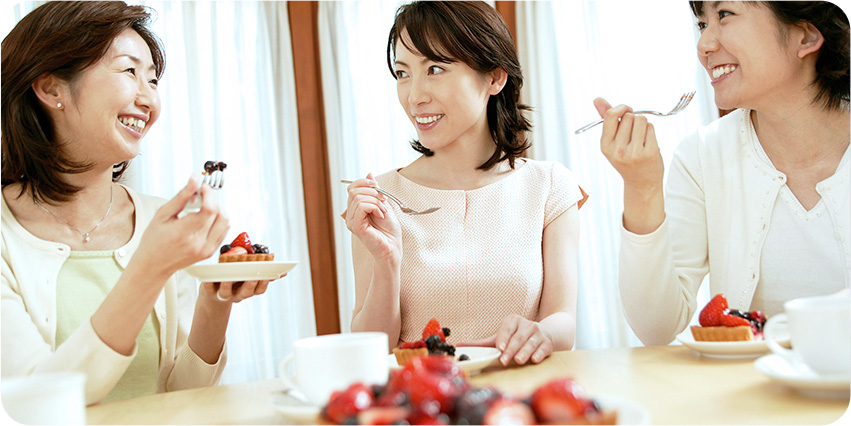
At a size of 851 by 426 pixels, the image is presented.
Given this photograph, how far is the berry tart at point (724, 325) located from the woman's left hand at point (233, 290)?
0.88 metres

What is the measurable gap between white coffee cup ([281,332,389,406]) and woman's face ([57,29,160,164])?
1031mm

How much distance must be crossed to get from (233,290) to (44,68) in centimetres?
72

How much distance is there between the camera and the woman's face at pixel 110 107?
1.58 meters

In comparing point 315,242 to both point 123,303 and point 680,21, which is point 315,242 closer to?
point 680,21

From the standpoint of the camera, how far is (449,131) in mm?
1944

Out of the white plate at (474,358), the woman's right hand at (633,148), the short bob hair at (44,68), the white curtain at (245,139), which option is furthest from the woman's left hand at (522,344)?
the white curtain at (245,139)

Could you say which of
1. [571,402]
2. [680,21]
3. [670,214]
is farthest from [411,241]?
[680,21]

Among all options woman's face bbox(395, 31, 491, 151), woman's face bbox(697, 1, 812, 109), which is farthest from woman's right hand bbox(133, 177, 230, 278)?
woman's face bbox(697, 1, 812, 109)

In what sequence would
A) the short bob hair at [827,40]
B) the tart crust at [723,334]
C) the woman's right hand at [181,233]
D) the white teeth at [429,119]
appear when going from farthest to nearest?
the white teeth at [429,119], the short bob hair at [827,40], the tart crust at [723,334], the woman's right hand at [181,233]

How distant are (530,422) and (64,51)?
1.49 metres

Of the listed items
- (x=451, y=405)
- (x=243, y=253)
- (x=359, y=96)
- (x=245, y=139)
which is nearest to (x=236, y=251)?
(x=243, y=253)

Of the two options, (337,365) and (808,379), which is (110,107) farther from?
(808,379)

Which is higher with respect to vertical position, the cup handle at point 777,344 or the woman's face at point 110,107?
the woman's face at point 110,107

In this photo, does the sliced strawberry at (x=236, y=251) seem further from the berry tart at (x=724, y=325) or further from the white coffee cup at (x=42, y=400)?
the berry tart at (x=724, y=325)
